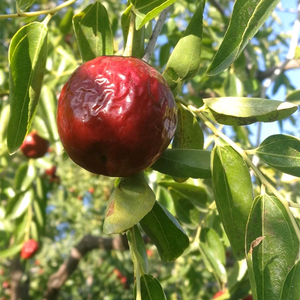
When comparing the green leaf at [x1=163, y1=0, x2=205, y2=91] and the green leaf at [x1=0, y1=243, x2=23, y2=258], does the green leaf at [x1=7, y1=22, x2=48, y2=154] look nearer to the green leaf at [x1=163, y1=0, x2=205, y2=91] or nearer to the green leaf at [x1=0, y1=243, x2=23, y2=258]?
the green leaf at [x1=163, y1=0, x2=205, y2=91]

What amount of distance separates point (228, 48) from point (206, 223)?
2.87ft

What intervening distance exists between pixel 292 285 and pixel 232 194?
0.20 m

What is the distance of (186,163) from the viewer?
809mm

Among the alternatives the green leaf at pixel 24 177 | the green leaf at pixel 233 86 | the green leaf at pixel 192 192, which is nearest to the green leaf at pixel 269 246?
the green leaf at pixel 192 192

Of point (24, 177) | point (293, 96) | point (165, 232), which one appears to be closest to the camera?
point (165, 232)

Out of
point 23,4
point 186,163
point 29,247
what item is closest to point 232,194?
point 186,163

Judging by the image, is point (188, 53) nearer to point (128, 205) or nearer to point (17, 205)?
point (128, 205)

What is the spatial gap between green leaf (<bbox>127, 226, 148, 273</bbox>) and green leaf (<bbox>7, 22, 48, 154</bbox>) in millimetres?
319

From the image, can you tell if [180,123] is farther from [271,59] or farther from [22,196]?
[271,59]

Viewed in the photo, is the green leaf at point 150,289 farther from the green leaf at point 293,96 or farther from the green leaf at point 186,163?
the green leaf at point 293,96

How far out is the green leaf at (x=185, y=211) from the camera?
1206 mm

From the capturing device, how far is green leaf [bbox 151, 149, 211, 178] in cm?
81

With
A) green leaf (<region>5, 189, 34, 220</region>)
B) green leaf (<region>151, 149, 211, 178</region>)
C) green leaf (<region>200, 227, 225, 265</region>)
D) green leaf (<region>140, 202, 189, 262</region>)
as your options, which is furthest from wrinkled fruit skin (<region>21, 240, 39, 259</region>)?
green leaf (<region>151, 149, 211, 178</region>)

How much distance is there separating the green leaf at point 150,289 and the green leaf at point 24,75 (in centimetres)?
40
